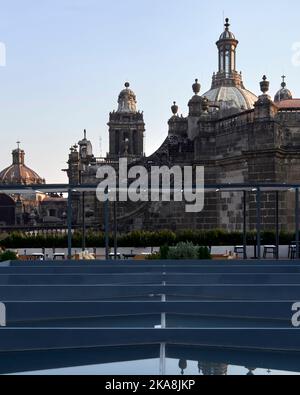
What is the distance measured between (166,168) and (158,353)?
24.4 meters

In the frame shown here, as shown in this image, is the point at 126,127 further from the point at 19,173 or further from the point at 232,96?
the point at 19,173

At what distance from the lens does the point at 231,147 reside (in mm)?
24594

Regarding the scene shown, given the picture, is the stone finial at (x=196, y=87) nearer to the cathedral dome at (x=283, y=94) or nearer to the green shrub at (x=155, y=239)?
the green shrub at (x=155, y=239)

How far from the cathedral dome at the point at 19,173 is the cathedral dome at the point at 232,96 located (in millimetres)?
47049

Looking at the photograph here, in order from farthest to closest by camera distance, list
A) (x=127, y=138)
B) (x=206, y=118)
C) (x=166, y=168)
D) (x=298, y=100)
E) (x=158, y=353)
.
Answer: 1. (x=127, y=138)
2. (x=298, y=100)
3. (x=166, y=168)
4. (x=206, y=118)
5. (x=158, y=353)

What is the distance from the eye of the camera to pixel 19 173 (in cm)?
9669

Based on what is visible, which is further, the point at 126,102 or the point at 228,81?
the point at 126,102

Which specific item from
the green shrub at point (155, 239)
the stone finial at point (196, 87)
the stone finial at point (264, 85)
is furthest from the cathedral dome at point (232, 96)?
the green shrub at point (155, 239)

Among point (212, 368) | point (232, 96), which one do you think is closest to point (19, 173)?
point (232, 96)

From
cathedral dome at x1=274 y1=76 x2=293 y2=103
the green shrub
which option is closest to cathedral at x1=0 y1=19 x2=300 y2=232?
the green shrub

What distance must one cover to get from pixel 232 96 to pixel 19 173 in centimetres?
5344
